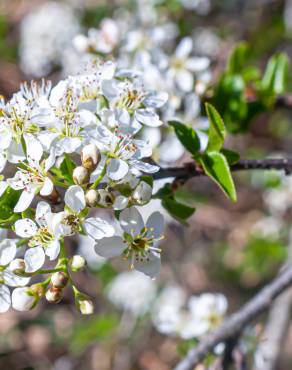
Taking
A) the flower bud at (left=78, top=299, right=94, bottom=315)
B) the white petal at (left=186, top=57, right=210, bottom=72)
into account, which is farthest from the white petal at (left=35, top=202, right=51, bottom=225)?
the white petal at (left=186, top=57, right=210, bottom=72)

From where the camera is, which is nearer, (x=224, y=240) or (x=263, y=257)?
(x=263, y=257)

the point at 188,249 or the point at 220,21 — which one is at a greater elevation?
the point at 220,21

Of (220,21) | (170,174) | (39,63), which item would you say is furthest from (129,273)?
(170,174)

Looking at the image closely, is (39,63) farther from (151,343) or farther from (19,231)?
(19,231)

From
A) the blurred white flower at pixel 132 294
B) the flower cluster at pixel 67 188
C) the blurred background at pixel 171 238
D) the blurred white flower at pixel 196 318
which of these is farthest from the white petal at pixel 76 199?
the blurred white flower at pixel 132 294

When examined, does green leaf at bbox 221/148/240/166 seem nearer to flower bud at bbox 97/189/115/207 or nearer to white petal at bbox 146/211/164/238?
white petal at bbox 146/211/164/238

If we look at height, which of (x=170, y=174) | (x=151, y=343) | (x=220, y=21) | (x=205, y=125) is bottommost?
(x=151, y=343)

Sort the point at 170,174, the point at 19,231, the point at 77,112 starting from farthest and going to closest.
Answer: the point at 170,174, the point at 77,112, the point at 19,231

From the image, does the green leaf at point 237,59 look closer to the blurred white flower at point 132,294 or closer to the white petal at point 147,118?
the white petal at point 147,118
